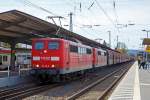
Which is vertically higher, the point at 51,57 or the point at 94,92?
the point at 51,57

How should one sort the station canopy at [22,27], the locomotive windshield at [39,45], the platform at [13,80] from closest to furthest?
the station canopy at [22,27]
the platform at [13,80]
the locomotive windshield at [39,45]

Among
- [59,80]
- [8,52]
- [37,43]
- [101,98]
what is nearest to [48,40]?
[37,43]

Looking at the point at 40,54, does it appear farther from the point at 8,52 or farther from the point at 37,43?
the point at 8,52

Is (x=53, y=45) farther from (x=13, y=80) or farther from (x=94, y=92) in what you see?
(x=94, y=92)

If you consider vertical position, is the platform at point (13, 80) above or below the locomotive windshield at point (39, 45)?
below

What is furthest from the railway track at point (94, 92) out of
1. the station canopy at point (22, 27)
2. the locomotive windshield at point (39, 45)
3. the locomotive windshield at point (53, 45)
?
the station canopy at point (22, 27)

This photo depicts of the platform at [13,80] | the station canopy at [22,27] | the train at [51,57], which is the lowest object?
the platform at [13,80]

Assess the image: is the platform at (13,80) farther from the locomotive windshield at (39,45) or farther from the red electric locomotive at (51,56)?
the locomotive windshield at (39,45)

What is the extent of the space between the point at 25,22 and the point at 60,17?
358 inches

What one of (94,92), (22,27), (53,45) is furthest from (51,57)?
(94,92)

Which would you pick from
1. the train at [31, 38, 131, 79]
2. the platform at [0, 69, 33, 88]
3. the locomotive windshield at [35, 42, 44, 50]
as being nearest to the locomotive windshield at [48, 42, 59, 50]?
the train at [31, 38, 131, 79]

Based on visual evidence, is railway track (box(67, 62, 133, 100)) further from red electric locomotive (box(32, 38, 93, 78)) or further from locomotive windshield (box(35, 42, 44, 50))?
locomotive windshield (box(35, 42, 44, 50))

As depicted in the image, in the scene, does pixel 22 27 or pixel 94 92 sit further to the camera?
pixel 22 27

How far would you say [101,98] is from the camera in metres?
18.1
